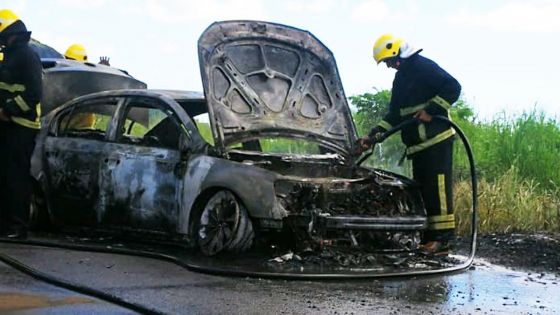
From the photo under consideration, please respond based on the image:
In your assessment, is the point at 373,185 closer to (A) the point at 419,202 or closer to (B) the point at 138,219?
(A) the point at 419,202

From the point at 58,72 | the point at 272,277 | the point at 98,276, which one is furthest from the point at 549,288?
the point at 58,72

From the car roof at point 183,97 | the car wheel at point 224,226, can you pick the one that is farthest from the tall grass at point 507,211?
the car wheel at point 224,226

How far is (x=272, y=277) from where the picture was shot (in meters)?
6.43

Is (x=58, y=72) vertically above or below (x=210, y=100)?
above

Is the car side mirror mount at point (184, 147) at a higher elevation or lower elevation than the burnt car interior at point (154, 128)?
lower

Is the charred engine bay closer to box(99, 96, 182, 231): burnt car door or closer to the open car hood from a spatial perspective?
the open car hood

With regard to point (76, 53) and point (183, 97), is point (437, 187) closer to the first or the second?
point (183, 97)

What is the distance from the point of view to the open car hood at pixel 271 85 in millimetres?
A: 7879

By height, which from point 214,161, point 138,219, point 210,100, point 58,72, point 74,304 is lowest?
point 74,304

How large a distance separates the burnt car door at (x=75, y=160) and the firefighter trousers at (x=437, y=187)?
296 centimetres

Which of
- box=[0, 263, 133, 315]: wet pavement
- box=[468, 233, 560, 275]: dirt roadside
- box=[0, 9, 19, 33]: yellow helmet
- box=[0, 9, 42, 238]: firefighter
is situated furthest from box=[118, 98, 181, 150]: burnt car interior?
box=[468, 233, 560, 275]: dirt roadside

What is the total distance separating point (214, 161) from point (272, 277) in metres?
1.36

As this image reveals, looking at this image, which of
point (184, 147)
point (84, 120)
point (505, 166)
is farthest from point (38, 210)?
point (505, 166)

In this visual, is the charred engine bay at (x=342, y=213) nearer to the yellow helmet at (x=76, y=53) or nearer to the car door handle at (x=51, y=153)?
the car door handle at (x=51, y=153)
